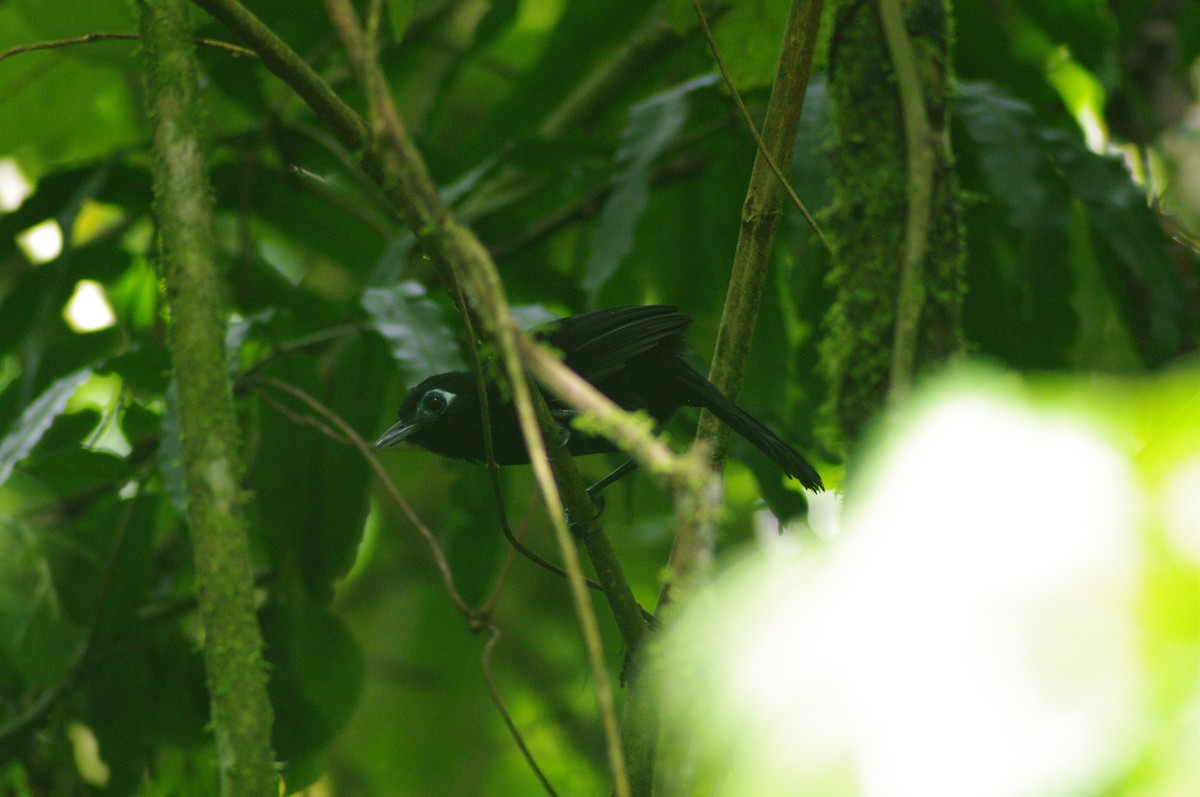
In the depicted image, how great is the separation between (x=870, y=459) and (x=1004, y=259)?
2.04 meters

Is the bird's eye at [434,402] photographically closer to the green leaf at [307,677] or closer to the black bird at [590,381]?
the black bird at [590,381]

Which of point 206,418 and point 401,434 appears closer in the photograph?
point 206,418

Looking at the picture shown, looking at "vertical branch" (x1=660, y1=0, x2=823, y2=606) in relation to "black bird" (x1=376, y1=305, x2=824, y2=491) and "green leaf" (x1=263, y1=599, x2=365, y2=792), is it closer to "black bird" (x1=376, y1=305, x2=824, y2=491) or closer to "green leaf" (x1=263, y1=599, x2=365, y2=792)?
"black bird" (x1=376, y1=305, x2=824, y2=491)

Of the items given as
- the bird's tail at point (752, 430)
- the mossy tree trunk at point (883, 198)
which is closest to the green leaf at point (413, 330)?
the bird's tail at point (752, 430)

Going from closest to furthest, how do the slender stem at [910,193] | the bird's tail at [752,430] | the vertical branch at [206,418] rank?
the vertical branch at [206,418] → the slender stem at [910,193] → the bird's tail at [752,430]

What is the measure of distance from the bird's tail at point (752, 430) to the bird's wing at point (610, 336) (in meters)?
0.15

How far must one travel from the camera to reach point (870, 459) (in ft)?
6.27

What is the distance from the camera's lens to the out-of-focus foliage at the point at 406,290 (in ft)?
9.60

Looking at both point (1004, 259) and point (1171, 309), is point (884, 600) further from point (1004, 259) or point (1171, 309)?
point (1004, 259)

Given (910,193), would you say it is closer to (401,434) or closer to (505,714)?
(505,714)

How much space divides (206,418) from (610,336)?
1.52 metres

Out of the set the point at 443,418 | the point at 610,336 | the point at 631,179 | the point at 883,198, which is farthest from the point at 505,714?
the point at 631,179

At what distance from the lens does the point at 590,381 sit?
3.03 m

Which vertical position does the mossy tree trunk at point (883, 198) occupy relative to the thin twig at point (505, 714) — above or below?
above
